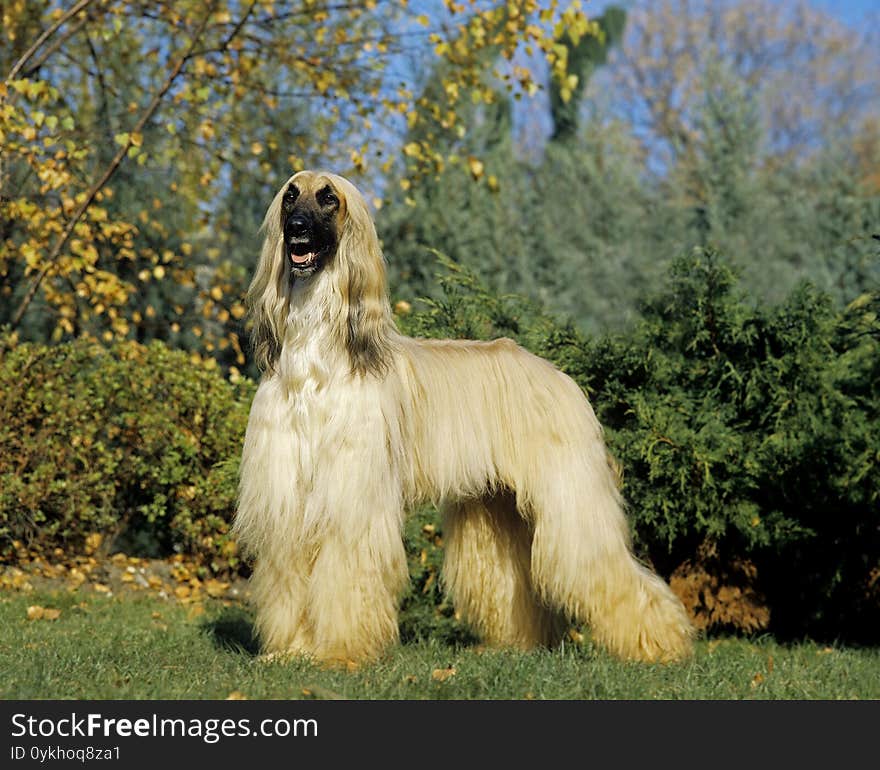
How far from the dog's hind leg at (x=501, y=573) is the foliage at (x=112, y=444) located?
2.07 m

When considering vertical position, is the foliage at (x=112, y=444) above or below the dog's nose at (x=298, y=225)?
below

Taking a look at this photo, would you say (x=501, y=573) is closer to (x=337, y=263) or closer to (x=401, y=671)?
(x=401, y=671)

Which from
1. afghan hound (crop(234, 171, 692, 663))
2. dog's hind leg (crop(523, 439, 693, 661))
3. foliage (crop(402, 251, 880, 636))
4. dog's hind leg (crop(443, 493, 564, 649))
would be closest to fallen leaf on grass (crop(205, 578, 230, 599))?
foliage (crop(402, 251, 880, 636))

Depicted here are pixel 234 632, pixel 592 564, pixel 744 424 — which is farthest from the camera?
pixel 744 424

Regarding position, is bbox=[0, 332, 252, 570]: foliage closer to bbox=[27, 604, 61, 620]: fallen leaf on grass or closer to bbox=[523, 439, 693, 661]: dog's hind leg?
bbox=[27, 604, 61, 620]: fallen leaf on grass

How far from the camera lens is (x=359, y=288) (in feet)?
13.2

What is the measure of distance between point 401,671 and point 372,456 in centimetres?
76

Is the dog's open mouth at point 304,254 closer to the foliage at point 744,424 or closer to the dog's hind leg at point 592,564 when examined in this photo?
the dog's hind leg at point 592,564

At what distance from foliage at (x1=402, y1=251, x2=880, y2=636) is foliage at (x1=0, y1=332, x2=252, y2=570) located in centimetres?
173

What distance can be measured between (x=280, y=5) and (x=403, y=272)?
258 centimetres

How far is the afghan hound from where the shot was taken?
4004 millimetres

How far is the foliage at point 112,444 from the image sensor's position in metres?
6.56

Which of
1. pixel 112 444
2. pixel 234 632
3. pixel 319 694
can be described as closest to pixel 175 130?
pixel 112 444

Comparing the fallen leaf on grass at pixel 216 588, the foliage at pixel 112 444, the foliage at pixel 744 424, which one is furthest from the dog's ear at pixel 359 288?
the fallen leaf on grass at pixel 216 588
